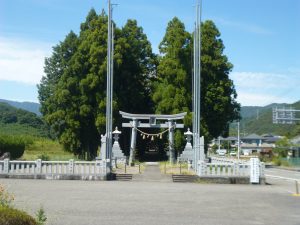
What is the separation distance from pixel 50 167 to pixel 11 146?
929 inches

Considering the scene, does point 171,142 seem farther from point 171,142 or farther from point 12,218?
point 12,218

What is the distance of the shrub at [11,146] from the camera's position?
4396cm

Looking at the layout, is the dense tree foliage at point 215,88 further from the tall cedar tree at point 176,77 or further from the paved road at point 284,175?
the paved road at point 284,175

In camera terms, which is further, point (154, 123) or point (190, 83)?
point (190, 83)

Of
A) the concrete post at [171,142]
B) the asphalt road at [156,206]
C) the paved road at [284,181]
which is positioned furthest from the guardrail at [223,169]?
the concrete post at [171,142]

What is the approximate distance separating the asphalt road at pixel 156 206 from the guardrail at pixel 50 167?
17.0ft

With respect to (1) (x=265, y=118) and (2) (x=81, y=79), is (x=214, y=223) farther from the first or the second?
(1) (x=265, y=118)

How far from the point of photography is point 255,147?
136875mm

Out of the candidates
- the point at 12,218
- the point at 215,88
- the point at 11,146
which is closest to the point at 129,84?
the point at 215,88

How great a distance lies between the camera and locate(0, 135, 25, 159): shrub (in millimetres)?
43963

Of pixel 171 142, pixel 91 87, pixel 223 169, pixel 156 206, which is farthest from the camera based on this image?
pixel 91 87

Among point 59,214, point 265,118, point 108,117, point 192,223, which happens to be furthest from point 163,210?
point 265,118

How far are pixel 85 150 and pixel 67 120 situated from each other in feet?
13.9

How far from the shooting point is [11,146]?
45.4 meters
